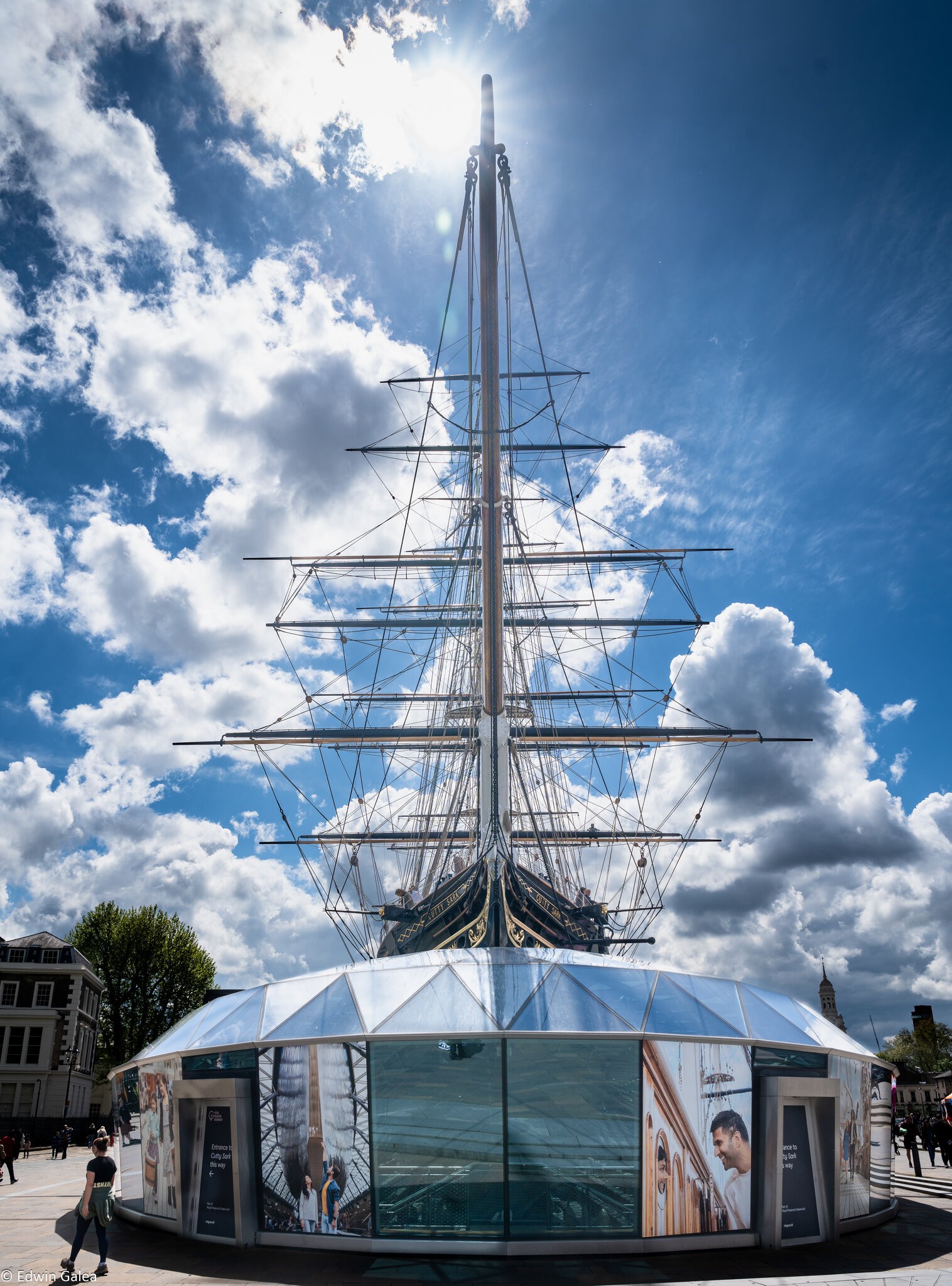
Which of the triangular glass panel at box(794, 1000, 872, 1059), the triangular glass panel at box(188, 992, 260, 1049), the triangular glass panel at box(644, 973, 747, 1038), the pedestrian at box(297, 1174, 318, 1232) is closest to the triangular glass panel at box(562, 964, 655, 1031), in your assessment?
the triangular glass panel at box(644, 973, 747, 1038)

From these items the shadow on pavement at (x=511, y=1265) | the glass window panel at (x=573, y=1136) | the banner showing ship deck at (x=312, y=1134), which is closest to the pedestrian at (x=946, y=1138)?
the shadow on pavement at (x=511, y=1265)

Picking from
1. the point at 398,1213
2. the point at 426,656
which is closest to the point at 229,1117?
the point at 398,1213

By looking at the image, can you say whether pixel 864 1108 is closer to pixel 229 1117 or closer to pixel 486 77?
pixel 229 1117

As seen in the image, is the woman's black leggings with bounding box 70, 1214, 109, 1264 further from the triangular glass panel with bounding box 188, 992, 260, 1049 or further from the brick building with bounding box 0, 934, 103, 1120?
the brick building with bounding box 0, 934, 103, 1120

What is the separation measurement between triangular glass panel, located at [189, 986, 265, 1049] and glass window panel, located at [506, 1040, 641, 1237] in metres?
3.88

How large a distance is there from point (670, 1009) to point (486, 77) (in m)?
19.0

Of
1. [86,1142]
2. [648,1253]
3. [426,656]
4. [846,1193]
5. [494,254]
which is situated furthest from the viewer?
[86,1142]

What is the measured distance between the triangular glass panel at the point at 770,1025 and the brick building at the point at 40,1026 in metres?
50.1

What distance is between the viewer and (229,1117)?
12.3m

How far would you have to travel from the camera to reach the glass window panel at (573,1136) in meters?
11.1

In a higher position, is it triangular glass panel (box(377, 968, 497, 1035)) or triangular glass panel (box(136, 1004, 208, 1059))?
triangular glass panel (box(377, 968, 497, 1035))

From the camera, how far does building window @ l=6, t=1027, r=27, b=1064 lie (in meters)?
51.3

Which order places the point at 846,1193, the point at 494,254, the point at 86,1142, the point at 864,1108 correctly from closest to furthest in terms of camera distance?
1. the point at 846,1193
2. the point at 864,1108
3. the point at 494,254
4. the point at 86,1142

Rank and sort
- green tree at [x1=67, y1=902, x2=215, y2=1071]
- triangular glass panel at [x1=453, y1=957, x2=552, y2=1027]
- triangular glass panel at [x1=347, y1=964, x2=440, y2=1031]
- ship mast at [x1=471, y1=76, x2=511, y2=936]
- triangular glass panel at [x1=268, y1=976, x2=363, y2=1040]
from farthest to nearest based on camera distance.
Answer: green tree at [x1=67, y1=902, x2=215, y2=1071] → ship mast at [x1=471, y1=76, x2=511, y2=936] → triangular glass panel at [x1=347, y1=964, x2=440, y2=1031] → triangular glass panel at [x1=268, y1=976, x2=363, y2=1040] → triangular glass panel at [x1=453, y1=957, x2=552, y2=1027]
